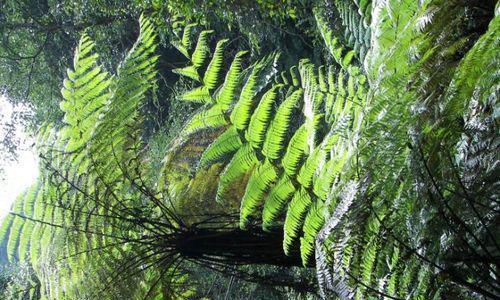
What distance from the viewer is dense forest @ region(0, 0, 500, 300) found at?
980 millimetres

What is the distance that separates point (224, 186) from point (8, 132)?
21.9ft

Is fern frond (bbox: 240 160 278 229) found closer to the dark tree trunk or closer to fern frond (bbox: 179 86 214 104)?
the dark tree trunk

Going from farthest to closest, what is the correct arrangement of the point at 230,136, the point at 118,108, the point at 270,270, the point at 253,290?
the point at 270,270 → the point at 253,290 → the point at 118,108 → the point at 230,136

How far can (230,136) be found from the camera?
1628mm

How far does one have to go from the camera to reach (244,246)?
5.39 feet

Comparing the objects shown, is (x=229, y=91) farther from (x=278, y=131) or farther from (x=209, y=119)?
(x=278, y=131)

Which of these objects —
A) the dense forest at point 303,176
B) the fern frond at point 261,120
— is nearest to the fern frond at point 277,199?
the dense forest at point 303,176

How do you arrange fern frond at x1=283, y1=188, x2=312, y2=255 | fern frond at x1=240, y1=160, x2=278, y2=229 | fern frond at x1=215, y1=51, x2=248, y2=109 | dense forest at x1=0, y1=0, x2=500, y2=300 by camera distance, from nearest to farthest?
dense forest at x1=0, y1=0, x2=500, y2=300 → fern frond at x1=283, y1=188, x2=312, y2=255 → fern frond at x1=240, y1=160, x2=278, y2=229 → fern frond at x1=215, y1=51, x2=248, y2=109

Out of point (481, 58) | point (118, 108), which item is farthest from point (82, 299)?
point (481, 58)

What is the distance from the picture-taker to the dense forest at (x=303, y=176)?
3.22 feet

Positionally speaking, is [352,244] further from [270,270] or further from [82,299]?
[270,270]

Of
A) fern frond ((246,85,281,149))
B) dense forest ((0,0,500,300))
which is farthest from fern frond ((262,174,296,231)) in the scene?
fern frond ((246,85,281,149))

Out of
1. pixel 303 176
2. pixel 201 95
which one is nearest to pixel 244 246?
pixel 303 176

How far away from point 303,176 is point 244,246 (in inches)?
11.0
